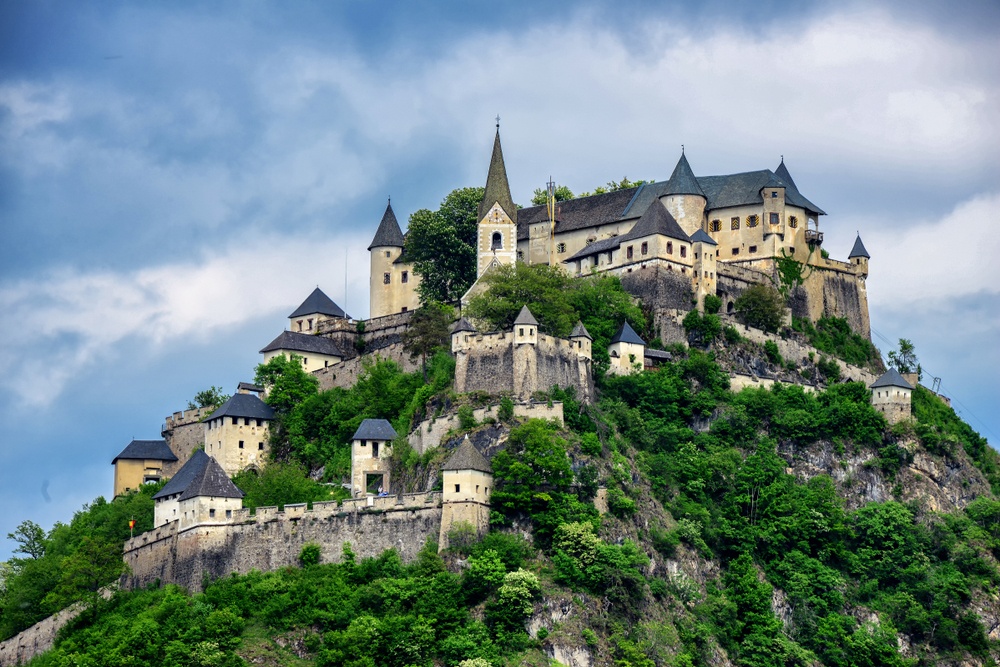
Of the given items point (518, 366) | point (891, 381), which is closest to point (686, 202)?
point (891, 381)

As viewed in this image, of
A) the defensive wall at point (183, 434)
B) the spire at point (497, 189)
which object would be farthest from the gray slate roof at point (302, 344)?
the spire at point (497, 189)

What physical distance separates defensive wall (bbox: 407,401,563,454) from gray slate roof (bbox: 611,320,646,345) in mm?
9202

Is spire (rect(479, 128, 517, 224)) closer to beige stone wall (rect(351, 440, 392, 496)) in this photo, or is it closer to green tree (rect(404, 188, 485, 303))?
green tree (rect(404, 188, 485, 303))

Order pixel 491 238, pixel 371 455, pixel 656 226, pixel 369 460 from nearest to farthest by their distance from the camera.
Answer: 1. pixel 369 460
2. pixel 371 455
3. pixel 656 226
4. pixel 491 238

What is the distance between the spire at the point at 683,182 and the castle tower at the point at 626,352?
14219mm

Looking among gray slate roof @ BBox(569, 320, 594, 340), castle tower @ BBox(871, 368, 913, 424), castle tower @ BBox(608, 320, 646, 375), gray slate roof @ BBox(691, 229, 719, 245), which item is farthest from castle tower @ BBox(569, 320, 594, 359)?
castle tower @ BBox(871, 368, 913, 424)

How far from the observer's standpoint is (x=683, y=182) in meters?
108

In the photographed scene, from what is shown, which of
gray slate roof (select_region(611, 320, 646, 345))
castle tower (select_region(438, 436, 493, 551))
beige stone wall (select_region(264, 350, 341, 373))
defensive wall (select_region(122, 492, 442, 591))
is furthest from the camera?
beige stone wall (select_region(264, 350, 341, 373))

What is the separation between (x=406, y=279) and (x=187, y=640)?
35509 millimetres

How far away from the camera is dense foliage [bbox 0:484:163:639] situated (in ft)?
292

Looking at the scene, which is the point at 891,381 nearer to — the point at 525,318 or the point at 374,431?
the point at 525,318

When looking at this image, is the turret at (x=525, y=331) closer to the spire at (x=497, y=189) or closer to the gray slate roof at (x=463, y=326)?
the gray slate roof at (x=463, y=326)

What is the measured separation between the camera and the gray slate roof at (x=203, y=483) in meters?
85.5

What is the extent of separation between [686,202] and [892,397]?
17.4 m
